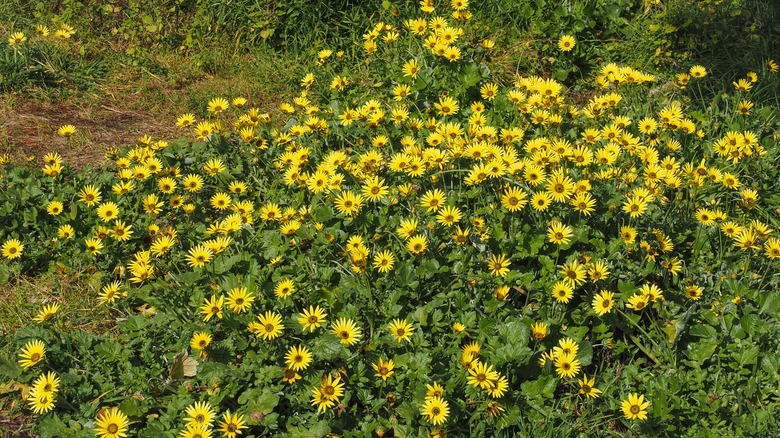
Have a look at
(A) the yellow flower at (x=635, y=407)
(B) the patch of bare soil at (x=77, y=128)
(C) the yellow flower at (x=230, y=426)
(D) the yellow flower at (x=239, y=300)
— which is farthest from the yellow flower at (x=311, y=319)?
(B) the patch of bare soil at (x=77, y=128)

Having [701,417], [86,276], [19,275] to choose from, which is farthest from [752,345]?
[19,275]

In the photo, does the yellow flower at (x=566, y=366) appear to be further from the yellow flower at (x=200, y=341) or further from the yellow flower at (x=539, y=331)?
the yellow flower at (x=200, y=341)

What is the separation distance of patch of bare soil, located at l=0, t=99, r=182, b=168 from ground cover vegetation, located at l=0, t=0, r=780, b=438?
13cm

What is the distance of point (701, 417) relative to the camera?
9.81 ft

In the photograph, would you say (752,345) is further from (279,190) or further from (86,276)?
(86,276)

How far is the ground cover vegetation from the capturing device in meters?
2.98

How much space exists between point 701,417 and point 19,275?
325cm

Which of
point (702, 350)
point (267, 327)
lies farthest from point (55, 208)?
point (702, 350)

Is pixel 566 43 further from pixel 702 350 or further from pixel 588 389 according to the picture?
pixel 588 389

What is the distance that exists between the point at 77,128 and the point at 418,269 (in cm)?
295

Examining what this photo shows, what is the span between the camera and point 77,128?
16.8ft

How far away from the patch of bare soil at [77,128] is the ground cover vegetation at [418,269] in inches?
5.0

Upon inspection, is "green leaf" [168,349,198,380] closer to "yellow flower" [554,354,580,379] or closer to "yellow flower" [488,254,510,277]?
"yellow flower" [488,254,510,277]

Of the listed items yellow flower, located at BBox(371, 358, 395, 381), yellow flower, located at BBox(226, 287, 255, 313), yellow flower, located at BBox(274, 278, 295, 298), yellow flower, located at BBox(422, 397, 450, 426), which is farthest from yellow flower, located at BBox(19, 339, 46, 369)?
yellow flower, located at BBox(422, 397, 450, 426)
